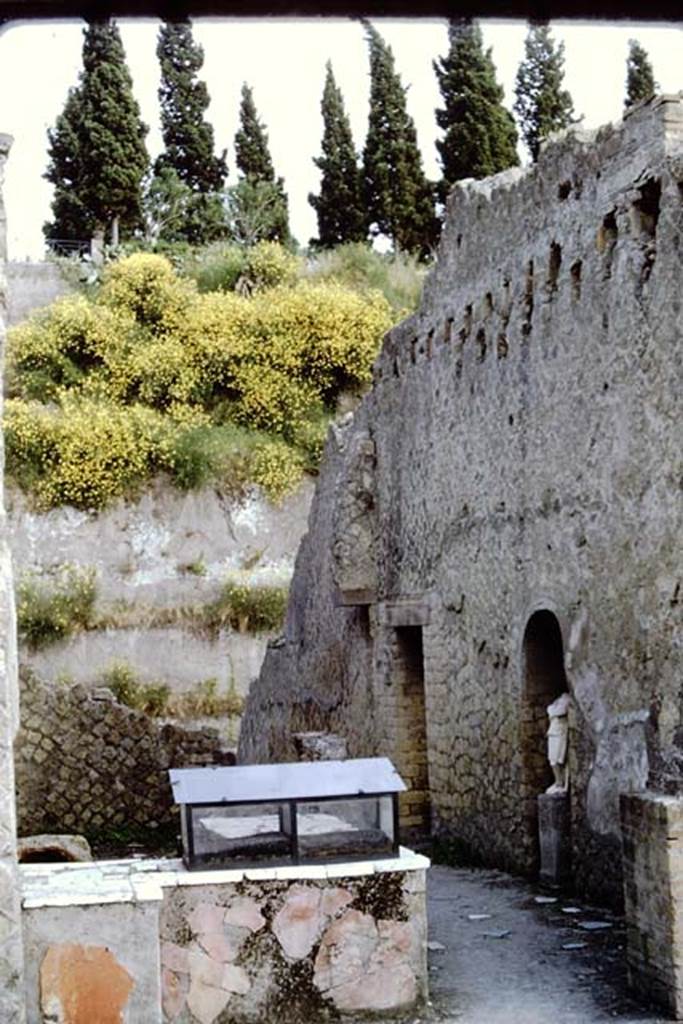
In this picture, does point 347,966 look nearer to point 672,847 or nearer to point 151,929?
point 151,929

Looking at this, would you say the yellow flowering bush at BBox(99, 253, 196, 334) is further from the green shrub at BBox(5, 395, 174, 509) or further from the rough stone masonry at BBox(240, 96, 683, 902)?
the rough stone masonry at BBox(240, 96, 683, 902)

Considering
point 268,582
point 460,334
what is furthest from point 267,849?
point 268,582

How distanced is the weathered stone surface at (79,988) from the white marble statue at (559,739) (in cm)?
423

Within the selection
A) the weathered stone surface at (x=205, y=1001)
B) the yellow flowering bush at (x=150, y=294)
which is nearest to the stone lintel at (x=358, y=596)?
the weathered stone surface at (x=205, y=1001)

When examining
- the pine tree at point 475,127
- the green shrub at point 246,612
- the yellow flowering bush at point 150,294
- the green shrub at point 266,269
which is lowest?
the green shrub at point 246,612

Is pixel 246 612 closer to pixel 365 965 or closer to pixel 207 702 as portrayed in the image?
pixel 207 702

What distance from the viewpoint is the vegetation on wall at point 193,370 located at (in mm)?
25078

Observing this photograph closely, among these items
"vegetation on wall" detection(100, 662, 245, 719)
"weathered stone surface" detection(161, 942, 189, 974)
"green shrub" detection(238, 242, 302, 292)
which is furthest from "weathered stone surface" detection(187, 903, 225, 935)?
"green shrub" detection(238, 242, 302, 292)

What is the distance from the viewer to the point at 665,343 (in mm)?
7828

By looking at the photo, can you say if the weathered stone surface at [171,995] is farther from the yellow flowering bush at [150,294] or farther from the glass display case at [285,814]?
the yellow flowering bush at [150,294]

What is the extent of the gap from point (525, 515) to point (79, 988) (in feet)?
17.5

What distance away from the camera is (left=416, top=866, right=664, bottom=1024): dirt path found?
20.9ft

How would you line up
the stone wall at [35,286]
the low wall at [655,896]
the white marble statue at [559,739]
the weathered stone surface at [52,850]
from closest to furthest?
1. the low wall at [655,896]
2. the white marble statue at [559,739]
3. the weathered stone surface at [52,850]
4. the stone wall at [35,286]

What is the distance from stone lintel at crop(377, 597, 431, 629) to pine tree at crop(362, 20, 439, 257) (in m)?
15.0
